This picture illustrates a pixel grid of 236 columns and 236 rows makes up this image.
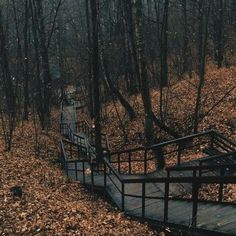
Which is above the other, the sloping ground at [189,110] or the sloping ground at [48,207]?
the sloping ground at [189,110]

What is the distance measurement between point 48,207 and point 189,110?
13939mm

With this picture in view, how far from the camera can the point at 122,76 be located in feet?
137

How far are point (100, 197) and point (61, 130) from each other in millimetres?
15557

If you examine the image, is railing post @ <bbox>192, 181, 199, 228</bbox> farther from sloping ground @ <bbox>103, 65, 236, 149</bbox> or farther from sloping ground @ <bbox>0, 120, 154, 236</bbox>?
sloping ground @ <bbox>103, 65, 236, 149</bbox>

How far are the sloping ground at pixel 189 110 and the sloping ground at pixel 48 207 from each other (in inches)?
298

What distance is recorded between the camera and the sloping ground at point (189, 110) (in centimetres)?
2152

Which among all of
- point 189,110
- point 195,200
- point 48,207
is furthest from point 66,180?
point 189,110

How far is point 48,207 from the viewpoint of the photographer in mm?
11602

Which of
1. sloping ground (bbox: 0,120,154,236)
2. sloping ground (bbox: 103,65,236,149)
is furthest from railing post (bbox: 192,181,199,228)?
sloping ground (bbox: 103,65,236,149)

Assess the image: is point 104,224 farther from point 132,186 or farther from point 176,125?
point 176,125

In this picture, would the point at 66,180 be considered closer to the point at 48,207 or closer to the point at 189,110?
the point at 48,207

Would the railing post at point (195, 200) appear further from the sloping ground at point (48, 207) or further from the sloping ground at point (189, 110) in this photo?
the sloping ground at point (189, 110)

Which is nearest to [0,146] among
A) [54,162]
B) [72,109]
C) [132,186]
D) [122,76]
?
[54,162]

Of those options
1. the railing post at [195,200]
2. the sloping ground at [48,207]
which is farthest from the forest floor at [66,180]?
the railing post at [195,200]
